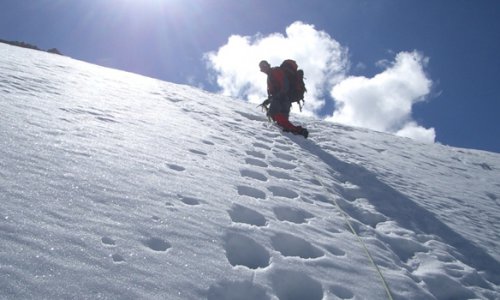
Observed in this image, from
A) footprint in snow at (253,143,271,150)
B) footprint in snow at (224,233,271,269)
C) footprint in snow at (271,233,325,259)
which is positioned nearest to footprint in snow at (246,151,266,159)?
footprint in snow at (253,143,271,150)

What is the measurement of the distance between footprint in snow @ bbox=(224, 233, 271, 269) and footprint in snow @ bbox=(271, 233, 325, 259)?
0.71 feet

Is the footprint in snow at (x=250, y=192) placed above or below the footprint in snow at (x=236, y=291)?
above

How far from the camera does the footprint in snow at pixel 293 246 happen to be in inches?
138

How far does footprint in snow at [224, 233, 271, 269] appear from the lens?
3.12m

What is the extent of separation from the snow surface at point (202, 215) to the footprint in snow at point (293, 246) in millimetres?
13

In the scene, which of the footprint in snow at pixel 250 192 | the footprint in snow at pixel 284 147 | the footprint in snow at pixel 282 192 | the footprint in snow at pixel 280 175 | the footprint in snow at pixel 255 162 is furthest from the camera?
the footprint in snow at pixel 284 147

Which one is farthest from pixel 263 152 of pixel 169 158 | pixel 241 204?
pixel 241 204

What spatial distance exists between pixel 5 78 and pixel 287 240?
5.98 meters

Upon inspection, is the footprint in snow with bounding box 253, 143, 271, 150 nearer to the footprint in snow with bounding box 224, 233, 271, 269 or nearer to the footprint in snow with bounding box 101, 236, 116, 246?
the footprint in snow with bounding box 224, 233, 271, 269

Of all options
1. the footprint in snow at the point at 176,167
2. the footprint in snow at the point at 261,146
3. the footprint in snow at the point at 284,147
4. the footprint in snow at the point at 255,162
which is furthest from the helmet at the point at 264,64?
the footprint in snow at the point at 176,167

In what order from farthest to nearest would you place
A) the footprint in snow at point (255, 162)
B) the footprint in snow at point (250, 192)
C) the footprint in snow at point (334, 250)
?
the footprint in snow at point (255, 162)
the footprint in snow at point (250, 192)
the footprint in snow at point (334, 250)

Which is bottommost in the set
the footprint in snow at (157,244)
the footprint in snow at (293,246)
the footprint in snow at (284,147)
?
the footprint in snow at (157,244)

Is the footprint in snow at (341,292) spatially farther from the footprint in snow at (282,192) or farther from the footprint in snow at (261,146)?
the footprint in snow at (261,146)

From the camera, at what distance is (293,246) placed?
3.61 metres
